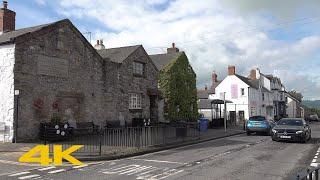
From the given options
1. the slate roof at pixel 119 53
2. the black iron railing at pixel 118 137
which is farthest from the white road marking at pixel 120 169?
the slate roof at pixel 119 53

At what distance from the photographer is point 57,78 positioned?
2381 centimetres

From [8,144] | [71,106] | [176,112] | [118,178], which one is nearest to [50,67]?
[71,106]

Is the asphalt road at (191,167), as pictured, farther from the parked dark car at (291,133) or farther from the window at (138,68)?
the window at (138,68)

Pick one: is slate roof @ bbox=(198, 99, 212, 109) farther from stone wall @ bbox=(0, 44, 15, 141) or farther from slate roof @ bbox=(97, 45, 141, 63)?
stone wall @ bbox=(0, 44, 15, 141)

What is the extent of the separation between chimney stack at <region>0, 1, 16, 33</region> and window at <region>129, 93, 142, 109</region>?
32.8 feet

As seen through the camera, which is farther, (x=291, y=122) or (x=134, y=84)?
(x=134, y=84)

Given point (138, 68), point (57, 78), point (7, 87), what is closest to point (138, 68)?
point (138, 68)

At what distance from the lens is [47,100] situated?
23.1m

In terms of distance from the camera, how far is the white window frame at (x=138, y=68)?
1287 inches

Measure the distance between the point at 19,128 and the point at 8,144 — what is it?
1333 millimetres

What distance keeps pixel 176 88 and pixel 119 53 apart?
8641mm

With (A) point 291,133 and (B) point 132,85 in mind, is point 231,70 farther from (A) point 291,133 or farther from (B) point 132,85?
(A) point 291,133

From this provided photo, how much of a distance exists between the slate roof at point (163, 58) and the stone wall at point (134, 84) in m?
5.54

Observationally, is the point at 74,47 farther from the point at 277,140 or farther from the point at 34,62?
the point at 277,140
